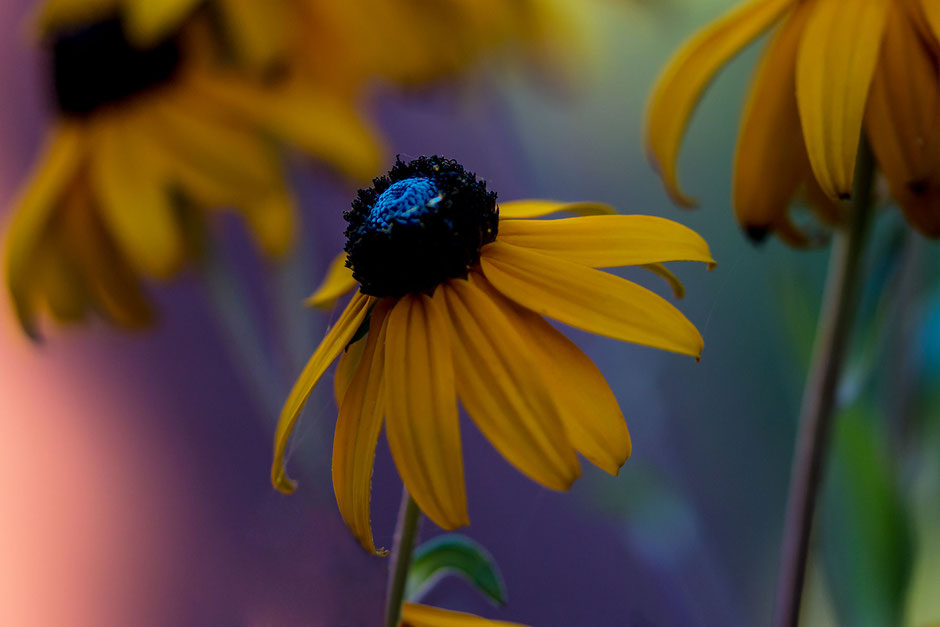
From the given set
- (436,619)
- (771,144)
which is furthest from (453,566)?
(771,144)

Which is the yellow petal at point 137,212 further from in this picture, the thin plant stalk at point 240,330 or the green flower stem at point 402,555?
the green flower stem at point 402,555

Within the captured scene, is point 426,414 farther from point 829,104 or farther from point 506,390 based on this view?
point 829,104

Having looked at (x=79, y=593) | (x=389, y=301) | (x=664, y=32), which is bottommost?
(x=79, y=593)

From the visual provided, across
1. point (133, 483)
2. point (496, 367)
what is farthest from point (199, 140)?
point (496, 367)

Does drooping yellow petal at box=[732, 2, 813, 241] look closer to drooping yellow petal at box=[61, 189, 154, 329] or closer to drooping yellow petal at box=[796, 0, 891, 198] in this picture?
drooping yellow petal at box=[796, 0, 891, 198]

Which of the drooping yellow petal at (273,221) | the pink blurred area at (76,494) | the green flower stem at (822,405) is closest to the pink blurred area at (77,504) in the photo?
the pink blurred area at (76,494)

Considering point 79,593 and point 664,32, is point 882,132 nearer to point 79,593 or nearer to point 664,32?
point 664,32
